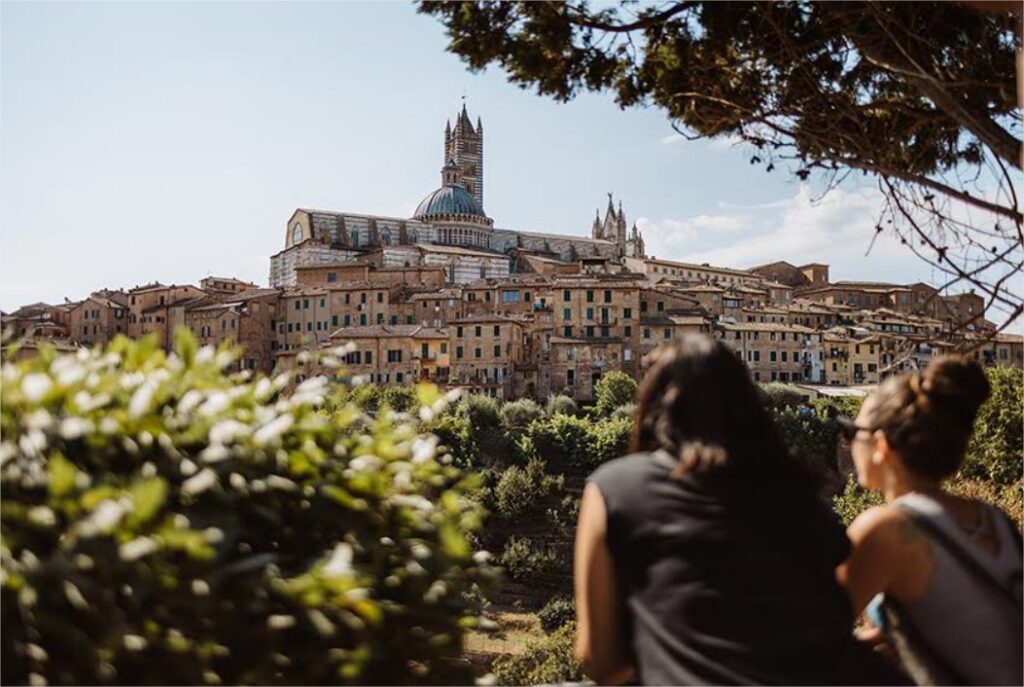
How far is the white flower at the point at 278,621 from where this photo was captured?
1.52 meters

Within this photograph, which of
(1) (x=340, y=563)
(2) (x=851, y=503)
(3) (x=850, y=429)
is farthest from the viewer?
(2) (x=851, y=503)

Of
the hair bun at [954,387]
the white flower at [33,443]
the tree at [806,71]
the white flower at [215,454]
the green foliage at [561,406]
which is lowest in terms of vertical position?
the green foliage at [561,406]

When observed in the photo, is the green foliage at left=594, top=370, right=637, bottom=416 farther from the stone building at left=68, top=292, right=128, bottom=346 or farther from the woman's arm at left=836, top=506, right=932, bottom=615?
the woman's arm at left=836, top=506, right=932, bottom=615

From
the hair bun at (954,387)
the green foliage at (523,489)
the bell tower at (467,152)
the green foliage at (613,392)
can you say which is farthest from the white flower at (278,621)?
the bell tower at (467,152)

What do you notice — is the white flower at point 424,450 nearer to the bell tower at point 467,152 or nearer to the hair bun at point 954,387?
the hair bun at point 954,387

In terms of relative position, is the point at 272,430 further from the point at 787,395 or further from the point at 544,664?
the point at 787,395

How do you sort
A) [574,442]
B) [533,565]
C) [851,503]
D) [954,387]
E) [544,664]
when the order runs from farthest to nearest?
[574,442], [533,565], [544,664], [851,503], [954,387]

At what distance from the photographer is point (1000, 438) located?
70.7 feet

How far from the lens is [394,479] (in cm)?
189

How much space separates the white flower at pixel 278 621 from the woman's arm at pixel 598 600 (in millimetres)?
546

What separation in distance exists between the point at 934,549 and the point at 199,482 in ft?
4.97

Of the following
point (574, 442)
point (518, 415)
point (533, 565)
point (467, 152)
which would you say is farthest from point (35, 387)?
point (467, 152)

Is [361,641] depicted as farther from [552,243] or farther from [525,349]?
[552,243]

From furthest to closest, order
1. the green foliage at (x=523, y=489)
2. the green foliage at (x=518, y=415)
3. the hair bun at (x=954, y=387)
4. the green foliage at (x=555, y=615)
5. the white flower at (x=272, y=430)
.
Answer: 1. the green foliage at (x=518, y=415)
2. the green foliage at (x=523, y=489)
3. the green foliage at (x=555, y=615)
4. the hair bun at (x=954, y=387)
5. the white flower at (x=272, y=430)
